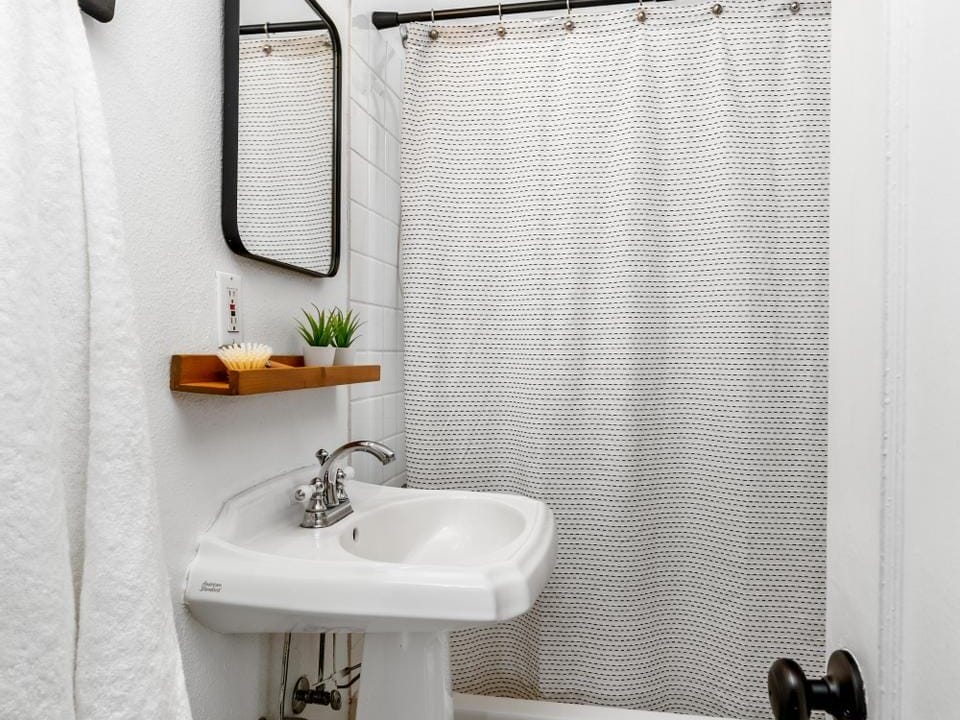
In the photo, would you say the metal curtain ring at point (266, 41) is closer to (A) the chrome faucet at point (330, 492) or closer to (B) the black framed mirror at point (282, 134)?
(B) the black framed mirror at point (282, 134)

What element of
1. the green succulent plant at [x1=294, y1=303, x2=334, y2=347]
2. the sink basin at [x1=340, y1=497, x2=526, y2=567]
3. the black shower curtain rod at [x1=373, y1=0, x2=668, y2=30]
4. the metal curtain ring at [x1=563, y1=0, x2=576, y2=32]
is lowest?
the sink basin at [x1=340, y1=497, x2=526, y2=567]

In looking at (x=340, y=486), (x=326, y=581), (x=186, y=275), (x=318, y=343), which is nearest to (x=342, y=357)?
(x=318, y=343)

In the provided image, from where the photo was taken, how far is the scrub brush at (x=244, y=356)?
929 mm

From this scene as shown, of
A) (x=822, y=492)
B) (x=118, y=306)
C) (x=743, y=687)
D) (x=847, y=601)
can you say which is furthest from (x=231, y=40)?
(x=743, y=687)

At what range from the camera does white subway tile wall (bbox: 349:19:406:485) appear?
5.04 feet

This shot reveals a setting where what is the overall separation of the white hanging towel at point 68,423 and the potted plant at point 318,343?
0.51 metres

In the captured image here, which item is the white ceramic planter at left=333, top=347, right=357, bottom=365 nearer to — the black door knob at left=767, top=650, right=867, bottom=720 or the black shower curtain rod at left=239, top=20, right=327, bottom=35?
the black shower curtain rod at left=239, top=20, right=327, bottom=35

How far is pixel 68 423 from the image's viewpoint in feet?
2.07

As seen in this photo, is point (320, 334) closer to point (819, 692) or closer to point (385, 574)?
point (385, 574)

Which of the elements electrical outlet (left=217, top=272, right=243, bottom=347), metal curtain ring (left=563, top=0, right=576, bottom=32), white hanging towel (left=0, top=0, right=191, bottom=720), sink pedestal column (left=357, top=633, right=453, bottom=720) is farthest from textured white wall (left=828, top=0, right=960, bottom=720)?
metal curtain ring (left=563, top=0, right=576, bottom=32)

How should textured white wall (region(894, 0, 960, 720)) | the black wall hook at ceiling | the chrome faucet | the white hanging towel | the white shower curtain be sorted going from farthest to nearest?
the white shower curtain
the chrome faucet
the black wall hook at ceiling
the white hanging towel
textured white wall (region(894, 0, 960, 720))

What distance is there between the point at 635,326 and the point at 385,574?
96 centimetres

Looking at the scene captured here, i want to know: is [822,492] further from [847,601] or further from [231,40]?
[231,40]

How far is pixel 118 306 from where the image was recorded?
64 cm
